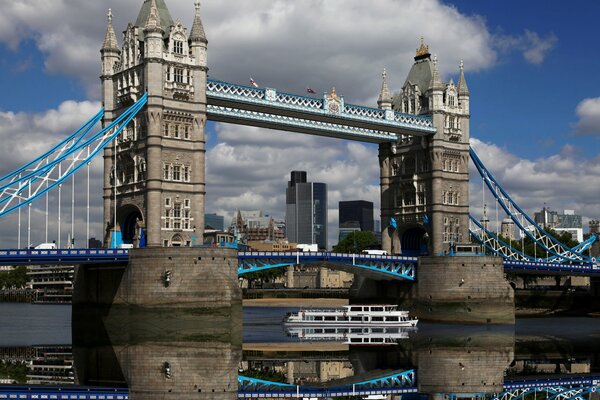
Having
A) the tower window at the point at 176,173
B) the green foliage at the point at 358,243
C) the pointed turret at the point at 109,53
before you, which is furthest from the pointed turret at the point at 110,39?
the green foliage at the point at 358,243

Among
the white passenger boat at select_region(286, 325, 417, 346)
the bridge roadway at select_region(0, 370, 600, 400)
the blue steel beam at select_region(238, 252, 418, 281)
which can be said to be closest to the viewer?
the bridge roadway at select_region(0, 370, 600, 400)

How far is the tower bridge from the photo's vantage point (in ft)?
206

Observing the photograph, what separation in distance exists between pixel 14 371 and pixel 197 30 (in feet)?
117

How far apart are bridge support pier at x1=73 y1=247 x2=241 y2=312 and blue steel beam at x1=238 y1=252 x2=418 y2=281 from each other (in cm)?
513

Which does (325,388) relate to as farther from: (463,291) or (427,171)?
(427,171)

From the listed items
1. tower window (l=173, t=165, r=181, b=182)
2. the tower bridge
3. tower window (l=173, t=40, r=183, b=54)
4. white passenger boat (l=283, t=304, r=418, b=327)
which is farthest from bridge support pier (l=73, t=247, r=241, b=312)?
tower window (l=173, t=40, r=183, b=54)

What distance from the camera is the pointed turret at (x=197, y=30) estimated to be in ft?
236

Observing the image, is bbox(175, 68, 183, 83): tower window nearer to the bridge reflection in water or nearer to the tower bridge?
the tower bridge

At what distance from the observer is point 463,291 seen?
3073 inches

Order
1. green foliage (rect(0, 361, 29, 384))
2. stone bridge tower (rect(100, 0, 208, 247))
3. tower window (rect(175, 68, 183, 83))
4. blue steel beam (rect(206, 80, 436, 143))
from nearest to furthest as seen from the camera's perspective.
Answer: green foliage (rect(0, 361, 29, 384))
stone bridge tower (rect(100, 0, 208, 247))
tower window (rect(175, 68, 183, 83))
blue steel beam (rect(206, 80, 436, 143))

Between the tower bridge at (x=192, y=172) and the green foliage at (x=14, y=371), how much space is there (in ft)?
46.1

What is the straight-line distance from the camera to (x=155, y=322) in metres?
60.9

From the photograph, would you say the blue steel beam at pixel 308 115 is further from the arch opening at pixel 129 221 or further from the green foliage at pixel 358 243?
the green foliage at pixel 358 243

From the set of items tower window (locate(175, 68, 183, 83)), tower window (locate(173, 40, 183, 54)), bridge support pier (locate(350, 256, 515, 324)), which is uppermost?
tower window (locate(173, 40, 183, 54))
